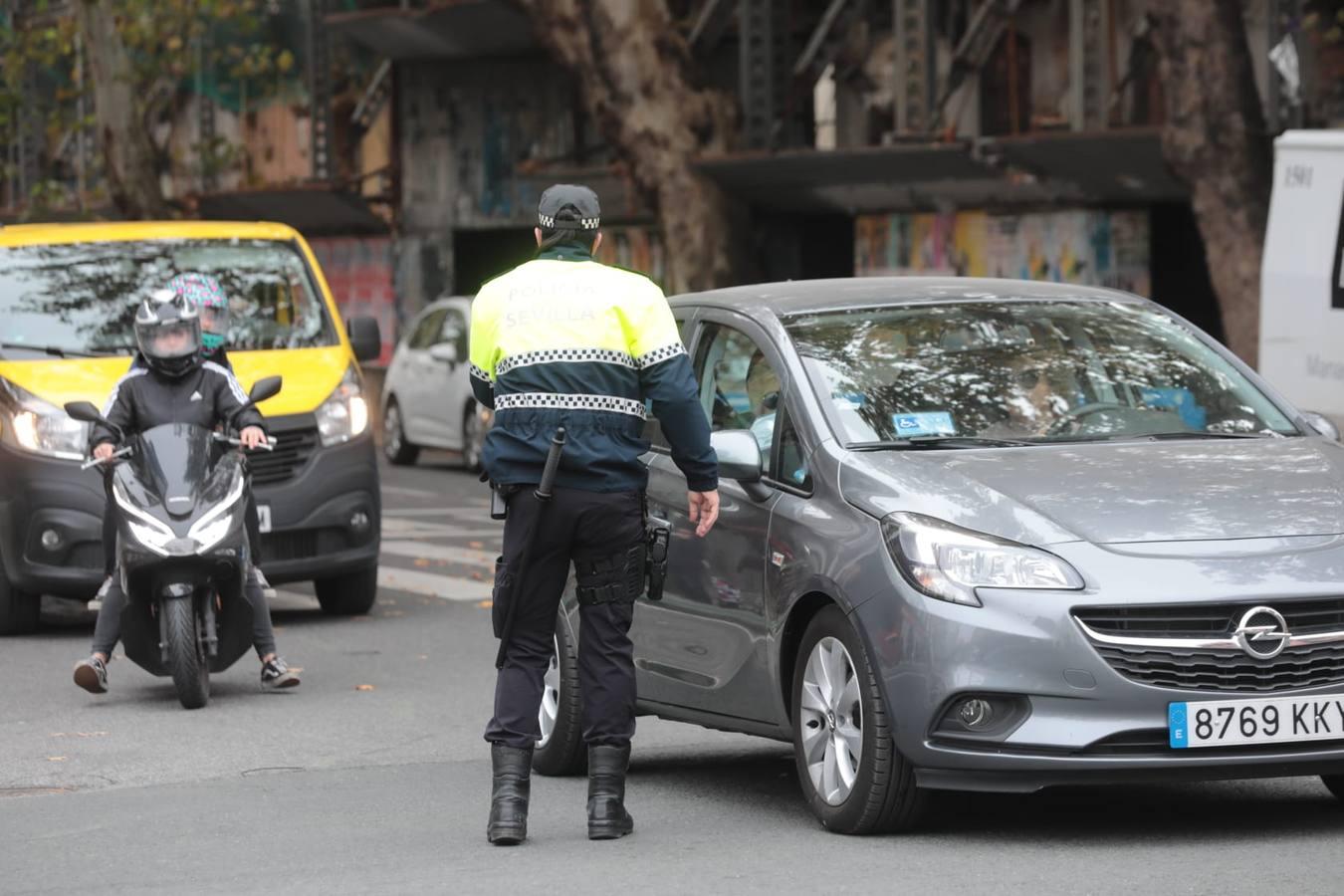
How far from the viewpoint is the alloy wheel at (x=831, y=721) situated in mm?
7297

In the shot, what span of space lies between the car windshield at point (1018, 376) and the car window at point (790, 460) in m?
0.14

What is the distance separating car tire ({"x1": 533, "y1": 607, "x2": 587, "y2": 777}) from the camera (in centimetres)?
870

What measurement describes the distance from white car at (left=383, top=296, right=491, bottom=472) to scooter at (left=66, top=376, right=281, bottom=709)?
1337cm

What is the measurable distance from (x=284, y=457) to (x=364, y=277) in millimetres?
25272

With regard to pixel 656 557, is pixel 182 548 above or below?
below

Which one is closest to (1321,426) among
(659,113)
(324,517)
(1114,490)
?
(1114,490)

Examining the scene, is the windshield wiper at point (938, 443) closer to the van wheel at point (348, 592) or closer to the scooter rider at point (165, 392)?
the scooter rider at point (165, 392)

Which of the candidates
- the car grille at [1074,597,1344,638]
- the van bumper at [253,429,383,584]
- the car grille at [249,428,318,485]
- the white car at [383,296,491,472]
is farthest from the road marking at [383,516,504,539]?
the car grille at [1074,597,1344,638]

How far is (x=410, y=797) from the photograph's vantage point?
8.43 metres

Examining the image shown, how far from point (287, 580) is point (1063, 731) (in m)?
7.52

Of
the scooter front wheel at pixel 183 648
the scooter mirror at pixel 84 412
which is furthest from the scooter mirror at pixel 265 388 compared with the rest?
the scooter front wheel at pixel 183 648

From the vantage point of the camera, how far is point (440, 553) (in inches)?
704

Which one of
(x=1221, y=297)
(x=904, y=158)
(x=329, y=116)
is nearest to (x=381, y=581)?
(x=1221, y=297)

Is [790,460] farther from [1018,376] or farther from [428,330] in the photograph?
[428,330]
